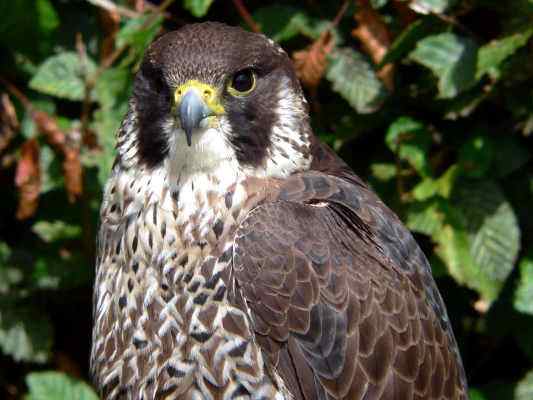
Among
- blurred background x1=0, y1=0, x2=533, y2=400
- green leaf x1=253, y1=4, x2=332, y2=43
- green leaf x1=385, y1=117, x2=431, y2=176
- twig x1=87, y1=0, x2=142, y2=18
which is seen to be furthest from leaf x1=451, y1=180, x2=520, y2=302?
twig x1=87, y1=0, x2=142, y2=18

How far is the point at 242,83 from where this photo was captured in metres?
2.64

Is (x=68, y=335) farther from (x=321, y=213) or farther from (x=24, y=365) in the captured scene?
(x=321, y=213)

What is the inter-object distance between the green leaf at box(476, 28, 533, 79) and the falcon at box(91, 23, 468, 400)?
733mm

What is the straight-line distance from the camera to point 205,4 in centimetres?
334

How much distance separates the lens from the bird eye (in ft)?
8.61

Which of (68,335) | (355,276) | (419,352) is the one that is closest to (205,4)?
(355,276)

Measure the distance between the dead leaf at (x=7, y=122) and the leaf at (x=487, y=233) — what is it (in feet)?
6.00

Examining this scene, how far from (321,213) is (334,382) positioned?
47 centimetres

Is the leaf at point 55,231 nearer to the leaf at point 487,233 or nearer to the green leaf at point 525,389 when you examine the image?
the leaf at point 487,233

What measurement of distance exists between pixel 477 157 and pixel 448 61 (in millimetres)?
380

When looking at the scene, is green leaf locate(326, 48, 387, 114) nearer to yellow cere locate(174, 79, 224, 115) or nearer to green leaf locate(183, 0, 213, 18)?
green leaf locate(183, 0, 213, 18)

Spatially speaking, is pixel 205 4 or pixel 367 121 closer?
pixel 205 4

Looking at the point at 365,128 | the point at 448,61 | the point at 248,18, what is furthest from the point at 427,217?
the point at 248,18

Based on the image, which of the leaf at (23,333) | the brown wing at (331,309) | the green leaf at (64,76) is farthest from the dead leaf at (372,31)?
the leaf at (23,333)
